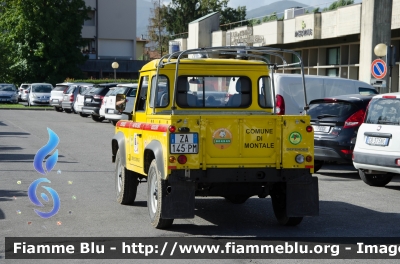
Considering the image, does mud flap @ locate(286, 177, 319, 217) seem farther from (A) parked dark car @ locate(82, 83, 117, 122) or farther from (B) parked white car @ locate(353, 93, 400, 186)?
(A) parked dark car @ locate(82, 83, 117, 122)

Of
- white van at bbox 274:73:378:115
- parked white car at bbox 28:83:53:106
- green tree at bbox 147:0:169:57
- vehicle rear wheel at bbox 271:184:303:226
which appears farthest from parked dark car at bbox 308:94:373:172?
green tree at bbox 147:0:169:57

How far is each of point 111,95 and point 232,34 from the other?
18.2 m

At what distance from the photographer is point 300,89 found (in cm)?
1794

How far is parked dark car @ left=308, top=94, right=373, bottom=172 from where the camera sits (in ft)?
49.7

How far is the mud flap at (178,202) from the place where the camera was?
29.1ft

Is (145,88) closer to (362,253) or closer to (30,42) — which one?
(362,253)

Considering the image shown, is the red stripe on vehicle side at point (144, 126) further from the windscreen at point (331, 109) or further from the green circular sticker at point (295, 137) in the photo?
the windscreen at point (331, 109)

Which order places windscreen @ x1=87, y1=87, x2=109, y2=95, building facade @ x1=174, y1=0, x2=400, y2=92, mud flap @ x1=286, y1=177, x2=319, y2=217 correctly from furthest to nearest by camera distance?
windscreen @ x1=87, y1=87, x2=109, y2=95 < building facade @ x1=174, y1=0, x2=400, y2=92 < mud flap @ x1=286, y1=177, x2=319, y2=217

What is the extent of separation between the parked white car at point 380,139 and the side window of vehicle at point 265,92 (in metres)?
3.10

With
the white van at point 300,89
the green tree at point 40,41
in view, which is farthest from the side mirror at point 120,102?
the green tree at point 40,41

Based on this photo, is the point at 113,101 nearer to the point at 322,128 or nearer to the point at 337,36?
the point at 337,36

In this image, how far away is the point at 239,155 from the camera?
29.9 ft

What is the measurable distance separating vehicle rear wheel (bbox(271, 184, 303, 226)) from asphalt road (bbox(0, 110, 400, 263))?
0.30 ft

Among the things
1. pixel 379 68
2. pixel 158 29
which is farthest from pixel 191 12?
pixel 379 68
